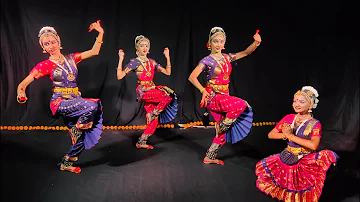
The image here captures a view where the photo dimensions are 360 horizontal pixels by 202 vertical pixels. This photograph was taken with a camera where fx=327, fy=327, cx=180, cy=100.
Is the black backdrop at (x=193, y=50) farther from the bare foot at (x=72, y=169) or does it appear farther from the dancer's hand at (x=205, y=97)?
the dancer's hand at (x=205, y=97)

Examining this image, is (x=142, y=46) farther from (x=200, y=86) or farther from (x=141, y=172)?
(x=141, y=172)

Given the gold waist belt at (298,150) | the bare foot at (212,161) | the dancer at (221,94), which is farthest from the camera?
the bare foot at (212,161)

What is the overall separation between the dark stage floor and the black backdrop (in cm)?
65

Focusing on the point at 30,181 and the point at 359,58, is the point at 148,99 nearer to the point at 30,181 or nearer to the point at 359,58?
the point at 30,181

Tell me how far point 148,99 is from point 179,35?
1.43 metres

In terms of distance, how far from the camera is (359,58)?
498cm

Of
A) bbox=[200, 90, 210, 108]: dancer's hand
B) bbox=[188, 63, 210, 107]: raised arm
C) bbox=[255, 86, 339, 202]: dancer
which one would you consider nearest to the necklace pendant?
bbox=[188, 63, 210, 107]: raised arm

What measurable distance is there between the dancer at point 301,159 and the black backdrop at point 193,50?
6.37 ft

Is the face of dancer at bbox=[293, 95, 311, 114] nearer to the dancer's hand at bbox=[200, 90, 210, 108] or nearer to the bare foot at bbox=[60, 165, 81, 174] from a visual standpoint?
the dancer's hand at bbox=[200, 90, 210, 108]

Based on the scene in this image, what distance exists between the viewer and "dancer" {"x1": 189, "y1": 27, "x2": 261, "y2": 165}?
330 cm

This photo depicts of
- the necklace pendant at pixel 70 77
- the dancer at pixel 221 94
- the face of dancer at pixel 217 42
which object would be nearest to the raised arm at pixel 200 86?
the dancer at pixel 221 94

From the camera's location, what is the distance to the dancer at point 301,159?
8.51 feet

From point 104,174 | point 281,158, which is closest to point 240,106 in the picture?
point 281,158

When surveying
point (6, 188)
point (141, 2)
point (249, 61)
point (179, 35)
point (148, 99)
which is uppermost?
point (141, 2)
